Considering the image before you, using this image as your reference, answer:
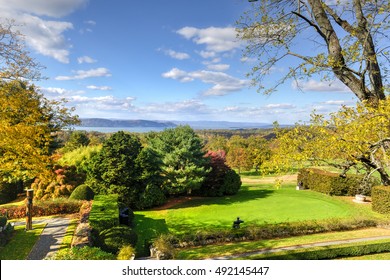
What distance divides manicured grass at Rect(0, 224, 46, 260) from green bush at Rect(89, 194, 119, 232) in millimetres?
2417

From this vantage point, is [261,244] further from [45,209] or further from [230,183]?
[230,183]

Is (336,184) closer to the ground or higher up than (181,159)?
closer to the ground

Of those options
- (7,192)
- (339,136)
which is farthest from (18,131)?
(7,192)

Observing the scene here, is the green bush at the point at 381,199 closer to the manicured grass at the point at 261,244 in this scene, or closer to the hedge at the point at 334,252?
the manicured grass at the point at 261,244

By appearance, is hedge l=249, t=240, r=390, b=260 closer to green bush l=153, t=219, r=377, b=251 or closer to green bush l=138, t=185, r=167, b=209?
green bush l=153, t=219, r=377, b=251

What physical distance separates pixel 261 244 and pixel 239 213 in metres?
6.34

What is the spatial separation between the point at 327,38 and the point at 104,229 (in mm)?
11296

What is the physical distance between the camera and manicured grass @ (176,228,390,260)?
1067 cm

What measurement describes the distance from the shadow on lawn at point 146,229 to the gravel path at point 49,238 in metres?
3.49

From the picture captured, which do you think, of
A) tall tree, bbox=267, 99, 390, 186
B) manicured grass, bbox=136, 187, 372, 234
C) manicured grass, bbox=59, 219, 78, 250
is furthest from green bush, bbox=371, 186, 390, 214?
manicured grass, bbox=59, 219, 78, 250

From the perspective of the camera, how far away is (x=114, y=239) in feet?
38.5

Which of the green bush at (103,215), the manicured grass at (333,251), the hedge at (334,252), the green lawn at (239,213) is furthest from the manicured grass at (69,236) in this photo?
the hedge at (334,252)
